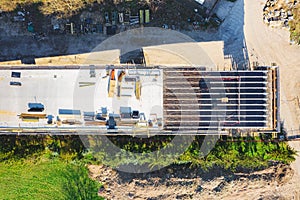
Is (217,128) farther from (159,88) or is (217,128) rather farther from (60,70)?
(60,70)

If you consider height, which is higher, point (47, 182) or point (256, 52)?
point (256, 52)

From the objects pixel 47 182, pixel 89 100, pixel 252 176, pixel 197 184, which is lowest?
pixel 47 182

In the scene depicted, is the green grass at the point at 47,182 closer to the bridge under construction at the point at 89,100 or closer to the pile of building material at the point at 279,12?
the bridge under construction at the point at 89,100

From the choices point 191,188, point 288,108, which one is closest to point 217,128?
point 191,188

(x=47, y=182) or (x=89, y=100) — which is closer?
(x=89, y=100)

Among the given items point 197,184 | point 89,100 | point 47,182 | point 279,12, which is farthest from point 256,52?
point 47,182

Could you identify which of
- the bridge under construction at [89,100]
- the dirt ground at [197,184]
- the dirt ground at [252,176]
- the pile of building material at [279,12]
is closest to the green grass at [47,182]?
the dirt ground at [252,176]

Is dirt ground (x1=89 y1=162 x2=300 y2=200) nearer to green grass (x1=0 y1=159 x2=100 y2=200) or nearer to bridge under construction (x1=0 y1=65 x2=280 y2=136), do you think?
green grass (x1=0 y1=159 x2=100 y2=200)

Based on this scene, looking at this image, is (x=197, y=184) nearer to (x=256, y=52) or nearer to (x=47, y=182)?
(x=256, y=52)

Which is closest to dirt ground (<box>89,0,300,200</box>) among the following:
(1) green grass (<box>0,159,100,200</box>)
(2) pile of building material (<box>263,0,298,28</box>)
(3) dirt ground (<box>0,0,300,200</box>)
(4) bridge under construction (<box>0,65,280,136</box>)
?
(3) dirt ground (<box>0,0,300,200</box>)
